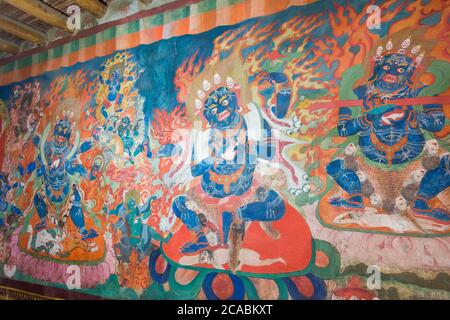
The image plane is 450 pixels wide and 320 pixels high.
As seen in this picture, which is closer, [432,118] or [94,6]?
[432,118]

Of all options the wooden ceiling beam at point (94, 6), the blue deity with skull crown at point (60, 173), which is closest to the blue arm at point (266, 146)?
the blue deity with skull crown at point (60, 173)

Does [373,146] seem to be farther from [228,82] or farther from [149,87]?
[149,87]

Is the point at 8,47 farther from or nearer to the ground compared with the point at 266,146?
farther from the ground

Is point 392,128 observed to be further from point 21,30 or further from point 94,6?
point 21,30

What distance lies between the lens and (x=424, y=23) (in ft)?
6.61

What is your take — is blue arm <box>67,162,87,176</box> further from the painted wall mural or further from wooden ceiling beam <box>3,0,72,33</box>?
wooden ceiling beam <box>3,0,72,33</box>

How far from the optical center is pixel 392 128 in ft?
6.64

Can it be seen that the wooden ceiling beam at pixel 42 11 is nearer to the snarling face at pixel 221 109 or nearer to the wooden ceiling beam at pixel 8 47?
the wooden ceiling beam at pixel 8 47

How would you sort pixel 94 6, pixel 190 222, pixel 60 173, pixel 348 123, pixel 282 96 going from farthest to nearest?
pixel 60 173, pixel 94 6, pixel 190 222, pixel 282 96, pixel 348 123

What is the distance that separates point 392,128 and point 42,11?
3.79m

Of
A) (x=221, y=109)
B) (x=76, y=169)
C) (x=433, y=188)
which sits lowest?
(x=433, y=188)

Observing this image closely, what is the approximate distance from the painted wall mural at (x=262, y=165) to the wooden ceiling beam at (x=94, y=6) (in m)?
0.53

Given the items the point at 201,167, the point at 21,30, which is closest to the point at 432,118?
the point at 201,167

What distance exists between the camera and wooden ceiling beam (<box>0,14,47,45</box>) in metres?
3.60
